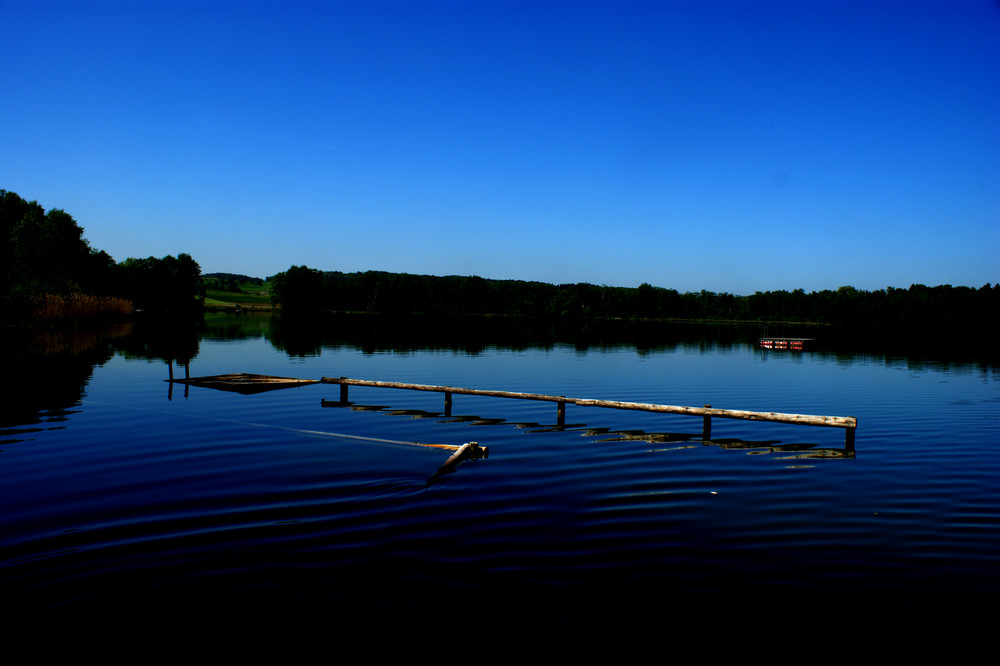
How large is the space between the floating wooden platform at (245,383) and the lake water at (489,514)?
71 cm

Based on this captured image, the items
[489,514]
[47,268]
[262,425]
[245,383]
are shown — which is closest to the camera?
[489,514]

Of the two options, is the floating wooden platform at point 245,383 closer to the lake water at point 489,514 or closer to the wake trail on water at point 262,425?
the lake water at point 489,514

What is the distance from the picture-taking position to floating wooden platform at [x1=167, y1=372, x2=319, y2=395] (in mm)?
31578

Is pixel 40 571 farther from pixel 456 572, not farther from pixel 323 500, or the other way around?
pixel 456 572

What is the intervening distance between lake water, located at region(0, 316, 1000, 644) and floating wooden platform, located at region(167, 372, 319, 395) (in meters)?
0.71

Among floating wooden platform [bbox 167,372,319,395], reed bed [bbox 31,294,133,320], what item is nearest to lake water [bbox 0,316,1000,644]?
floating wooden platform [bbox 167,372,319,395]

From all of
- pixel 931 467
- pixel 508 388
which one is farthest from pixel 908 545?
pixel 508 388

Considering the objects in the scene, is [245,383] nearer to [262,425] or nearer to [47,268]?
[262,425]

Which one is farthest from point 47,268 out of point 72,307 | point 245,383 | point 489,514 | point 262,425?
point 489,514

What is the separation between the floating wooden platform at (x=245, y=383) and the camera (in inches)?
1243

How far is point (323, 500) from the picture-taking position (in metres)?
14.2

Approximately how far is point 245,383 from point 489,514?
2280 centimetres

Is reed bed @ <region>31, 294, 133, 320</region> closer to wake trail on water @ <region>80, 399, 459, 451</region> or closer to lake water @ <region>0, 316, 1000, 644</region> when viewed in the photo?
lake water @ <region>0, 316, 1000, 644</region>

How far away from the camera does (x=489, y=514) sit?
43.7ft
